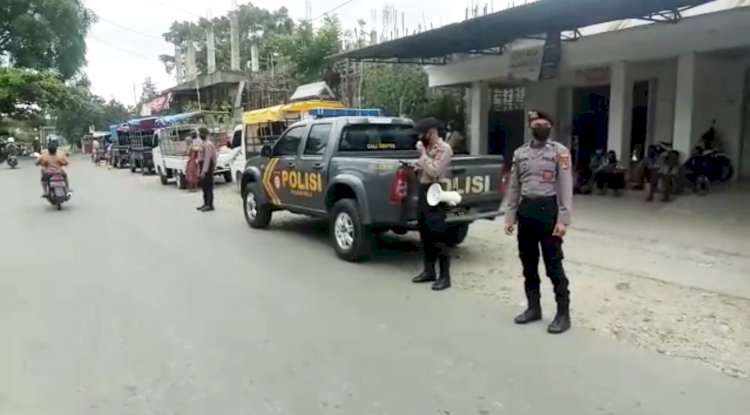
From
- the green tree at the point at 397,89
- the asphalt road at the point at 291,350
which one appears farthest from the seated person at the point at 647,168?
the green tree at the point at 397,89

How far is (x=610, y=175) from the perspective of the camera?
45.2ft

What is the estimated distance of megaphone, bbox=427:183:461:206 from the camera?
6686 millimetres

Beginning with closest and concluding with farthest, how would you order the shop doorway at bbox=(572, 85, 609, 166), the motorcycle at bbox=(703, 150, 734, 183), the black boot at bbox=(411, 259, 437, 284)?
the black boot at bbox=(411, 259, 437, 284) → the motorcycle at bbox=(703, 150, 734, 183) → the shop doorway at bbox=(572, 85, 609, 166)

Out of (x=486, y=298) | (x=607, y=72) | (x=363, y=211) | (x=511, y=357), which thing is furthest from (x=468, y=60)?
(x=511, y=357)

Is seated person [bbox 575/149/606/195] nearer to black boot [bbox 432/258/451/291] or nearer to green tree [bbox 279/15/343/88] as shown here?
black boot [bbox 432/258/451/291]

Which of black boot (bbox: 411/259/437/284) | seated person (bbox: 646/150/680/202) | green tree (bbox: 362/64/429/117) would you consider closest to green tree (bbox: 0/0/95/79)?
green tree (bbox: 362/64/429/117)

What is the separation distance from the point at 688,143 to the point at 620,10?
11.4ft

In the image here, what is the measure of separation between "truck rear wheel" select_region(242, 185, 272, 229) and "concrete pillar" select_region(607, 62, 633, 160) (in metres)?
8.10

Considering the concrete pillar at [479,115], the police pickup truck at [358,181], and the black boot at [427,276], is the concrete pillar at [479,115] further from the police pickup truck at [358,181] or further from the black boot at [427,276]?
the black boot at [427,276]

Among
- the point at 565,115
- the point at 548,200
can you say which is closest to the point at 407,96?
the point at 565,115

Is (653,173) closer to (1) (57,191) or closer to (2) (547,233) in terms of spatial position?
(2) (547,233)

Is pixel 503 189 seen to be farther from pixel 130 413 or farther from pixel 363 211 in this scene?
pixel 130 413

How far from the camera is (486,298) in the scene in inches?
254

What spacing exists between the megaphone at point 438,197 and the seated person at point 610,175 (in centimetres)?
811
